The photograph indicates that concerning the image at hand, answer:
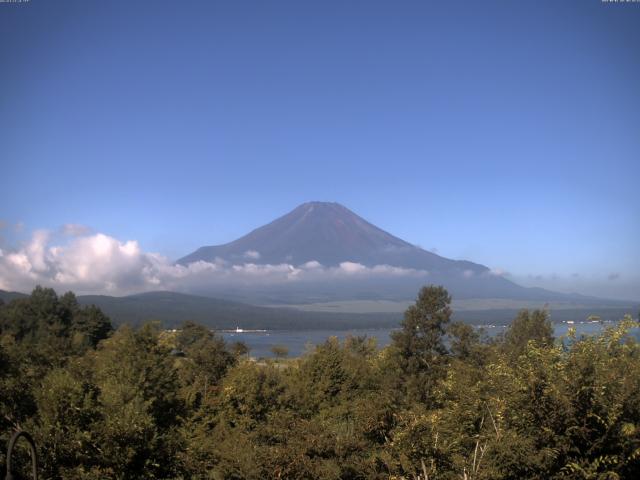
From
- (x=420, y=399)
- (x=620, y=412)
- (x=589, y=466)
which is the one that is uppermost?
(x=620, y=412)

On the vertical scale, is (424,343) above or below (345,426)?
above

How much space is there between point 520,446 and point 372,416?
5.61 meters

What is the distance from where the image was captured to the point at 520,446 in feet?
36.4

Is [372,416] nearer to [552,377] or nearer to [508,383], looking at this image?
[508,383]

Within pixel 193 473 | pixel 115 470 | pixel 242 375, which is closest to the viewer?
pixel 115 470

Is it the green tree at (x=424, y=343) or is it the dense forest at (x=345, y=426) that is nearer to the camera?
the dense forest at (x=345, y=426)

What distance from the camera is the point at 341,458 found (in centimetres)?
1456

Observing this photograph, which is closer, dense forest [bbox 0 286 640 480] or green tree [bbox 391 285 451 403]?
dense forest [bbox 0 286 640 480]

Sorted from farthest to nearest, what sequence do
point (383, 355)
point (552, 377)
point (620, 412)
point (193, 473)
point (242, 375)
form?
point (383, 355) → point (242, 375) → point (193, 473) → point (552, 377) → point (620, 412)

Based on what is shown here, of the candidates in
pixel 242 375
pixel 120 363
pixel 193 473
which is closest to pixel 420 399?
pixel 242 375

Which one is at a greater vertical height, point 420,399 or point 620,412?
point 620,412

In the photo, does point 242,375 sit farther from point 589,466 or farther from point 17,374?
point 589,466

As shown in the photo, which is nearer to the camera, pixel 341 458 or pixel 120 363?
pixel 341 458

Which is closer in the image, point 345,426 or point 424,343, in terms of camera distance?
point 345,426
